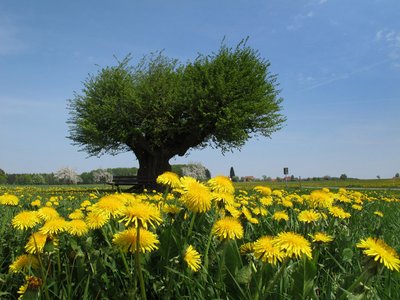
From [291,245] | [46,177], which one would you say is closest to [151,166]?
[291,245]

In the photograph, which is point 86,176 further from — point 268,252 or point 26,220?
point 268,252

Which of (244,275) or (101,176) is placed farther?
(101,176)

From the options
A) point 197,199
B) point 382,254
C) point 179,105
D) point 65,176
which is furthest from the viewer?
point 65,176

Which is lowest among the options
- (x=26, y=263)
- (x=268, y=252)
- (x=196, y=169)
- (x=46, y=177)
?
(x=26, y=263)

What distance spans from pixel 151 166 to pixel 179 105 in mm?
5971

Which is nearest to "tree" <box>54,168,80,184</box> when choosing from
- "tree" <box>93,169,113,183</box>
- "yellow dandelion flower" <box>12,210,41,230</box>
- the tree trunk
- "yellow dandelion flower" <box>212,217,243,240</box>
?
"tree" <box>93,169,113,183</box>

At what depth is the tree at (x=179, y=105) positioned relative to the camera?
22.1 metres

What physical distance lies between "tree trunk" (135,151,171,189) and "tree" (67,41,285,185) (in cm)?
7

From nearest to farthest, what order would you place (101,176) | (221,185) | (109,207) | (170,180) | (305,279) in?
(305,279)
(109,207)
(221,185)
(170,180)
(101,176)

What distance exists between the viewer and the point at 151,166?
2675 cm

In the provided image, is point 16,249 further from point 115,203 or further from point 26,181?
point 26,181

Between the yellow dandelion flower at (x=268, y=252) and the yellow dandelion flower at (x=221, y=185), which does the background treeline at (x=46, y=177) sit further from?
the yellow dandelion flower at (x=268, y=252)

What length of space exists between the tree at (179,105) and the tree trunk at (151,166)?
74mm

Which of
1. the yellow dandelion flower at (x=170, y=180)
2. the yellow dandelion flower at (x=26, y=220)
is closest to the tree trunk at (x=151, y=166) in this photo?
the yellow dandelion flower at (x=26, y=220)
